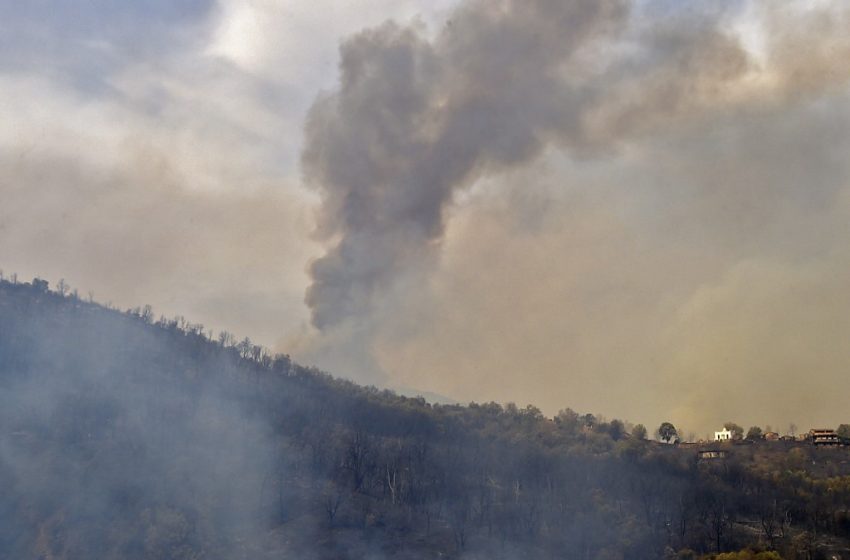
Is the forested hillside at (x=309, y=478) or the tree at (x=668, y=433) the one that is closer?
the forested hillside at (x=309, y=478)

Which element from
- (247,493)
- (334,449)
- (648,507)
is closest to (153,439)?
(247,493)

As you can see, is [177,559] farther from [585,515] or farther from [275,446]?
[585,515]

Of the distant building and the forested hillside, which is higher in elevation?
the distant building

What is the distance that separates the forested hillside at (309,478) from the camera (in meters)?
106

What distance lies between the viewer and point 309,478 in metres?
125

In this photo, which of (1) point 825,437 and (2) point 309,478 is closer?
(2) point 309,478

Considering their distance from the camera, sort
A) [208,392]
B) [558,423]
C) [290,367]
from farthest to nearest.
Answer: [558,423] < [290,367] < [208,392]

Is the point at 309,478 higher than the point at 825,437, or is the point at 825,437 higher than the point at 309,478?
the point at 825,437

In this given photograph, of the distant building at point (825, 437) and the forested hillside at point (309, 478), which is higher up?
the distant building at point (825, 437)

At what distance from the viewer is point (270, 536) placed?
108 metres

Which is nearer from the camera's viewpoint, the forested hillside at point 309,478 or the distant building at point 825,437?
the forested hillside at point 309,478

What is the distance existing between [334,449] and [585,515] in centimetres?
3916

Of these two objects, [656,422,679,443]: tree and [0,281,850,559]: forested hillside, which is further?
[656,422,679,443]: tree

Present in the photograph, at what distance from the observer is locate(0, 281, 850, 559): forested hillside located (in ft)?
348
